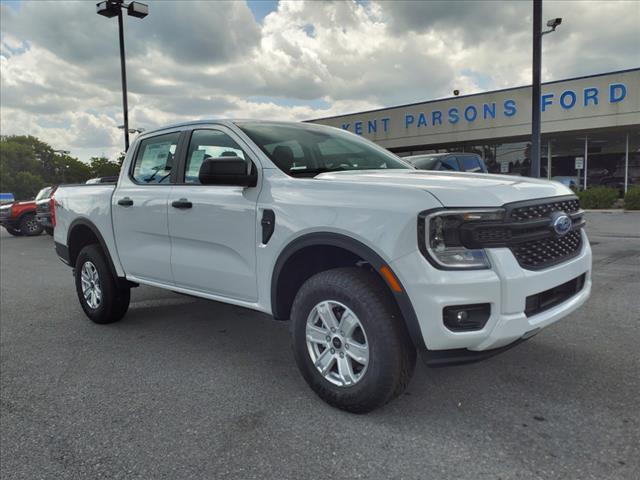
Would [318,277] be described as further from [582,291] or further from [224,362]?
[582,291]

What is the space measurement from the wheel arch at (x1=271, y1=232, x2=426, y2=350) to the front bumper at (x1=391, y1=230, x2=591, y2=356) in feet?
0.20

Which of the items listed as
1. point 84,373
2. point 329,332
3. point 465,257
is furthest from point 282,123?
point 84,373

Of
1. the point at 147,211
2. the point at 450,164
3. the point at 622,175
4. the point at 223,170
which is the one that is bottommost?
the point at 147,211

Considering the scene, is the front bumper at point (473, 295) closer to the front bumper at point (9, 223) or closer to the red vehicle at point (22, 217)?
the red vehicle at point (22, 217)

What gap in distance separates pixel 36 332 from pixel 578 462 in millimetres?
4765

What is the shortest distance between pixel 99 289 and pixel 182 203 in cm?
172

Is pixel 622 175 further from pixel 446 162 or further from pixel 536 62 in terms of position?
pixel 446 162

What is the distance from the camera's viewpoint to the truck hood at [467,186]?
262 cm

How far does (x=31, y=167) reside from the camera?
84.4 metres

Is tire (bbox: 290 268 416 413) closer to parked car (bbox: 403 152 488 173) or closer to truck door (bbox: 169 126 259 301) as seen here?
truck door (bbox: 169 126 259 301)

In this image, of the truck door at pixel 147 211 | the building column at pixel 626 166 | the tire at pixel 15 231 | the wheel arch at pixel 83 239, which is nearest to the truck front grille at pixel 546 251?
the truck door at pixel 147 211

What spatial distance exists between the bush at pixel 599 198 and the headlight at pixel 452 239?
17.9 meters

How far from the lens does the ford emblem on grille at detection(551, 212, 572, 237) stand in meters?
2.86

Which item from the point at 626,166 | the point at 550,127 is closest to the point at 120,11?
the point at 550,127
